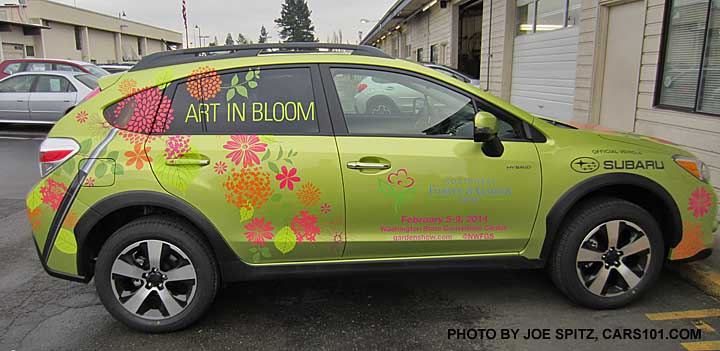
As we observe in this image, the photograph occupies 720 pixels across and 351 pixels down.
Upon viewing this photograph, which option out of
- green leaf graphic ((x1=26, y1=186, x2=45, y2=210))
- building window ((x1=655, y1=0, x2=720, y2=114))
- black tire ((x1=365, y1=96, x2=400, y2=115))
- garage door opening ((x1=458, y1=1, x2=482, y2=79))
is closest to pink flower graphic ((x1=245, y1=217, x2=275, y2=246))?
black tire ((x1=365, y1=96, x2=400, y2=115))

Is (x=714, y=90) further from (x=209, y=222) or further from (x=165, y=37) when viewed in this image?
(x=165, y=37)

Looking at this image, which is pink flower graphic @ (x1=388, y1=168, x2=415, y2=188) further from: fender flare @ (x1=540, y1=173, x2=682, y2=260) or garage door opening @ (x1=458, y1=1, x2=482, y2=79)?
garage door opening @ (x1=458, y1=1, x2=482, y2=79)

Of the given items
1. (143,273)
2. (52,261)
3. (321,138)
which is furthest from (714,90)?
(52,261)

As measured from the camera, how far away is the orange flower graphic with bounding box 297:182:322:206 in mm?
3154

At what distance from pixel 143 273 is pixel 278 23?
284 ft

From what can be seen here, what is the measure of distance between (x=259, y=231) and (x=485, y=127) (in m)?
1.51

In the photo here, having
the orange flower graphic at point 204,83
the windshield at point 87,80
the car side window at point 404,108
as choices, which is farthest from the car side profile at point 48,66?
the car side window at point 404,108

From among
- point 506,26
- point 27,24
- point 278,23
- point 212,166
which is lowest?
point 212,166

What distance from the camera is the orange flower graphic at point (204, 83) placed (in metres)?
3.26

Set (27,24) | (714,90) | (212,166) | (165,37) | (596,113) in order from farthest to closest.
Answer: (165,37) → (27,24) → (596,113) → (714,90) → (212,166)

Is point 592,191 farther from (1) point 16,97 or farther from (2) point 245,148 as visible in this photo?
(1) point 16,97

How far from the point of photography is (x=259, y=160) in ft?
10.3

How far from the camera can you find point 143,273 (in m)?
3.20

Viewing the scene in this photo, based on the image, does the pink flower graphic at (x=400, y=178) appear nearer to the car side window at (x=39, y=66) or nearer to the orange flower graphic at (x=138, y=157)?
the orange flower graphic at (x=138, y=157)
